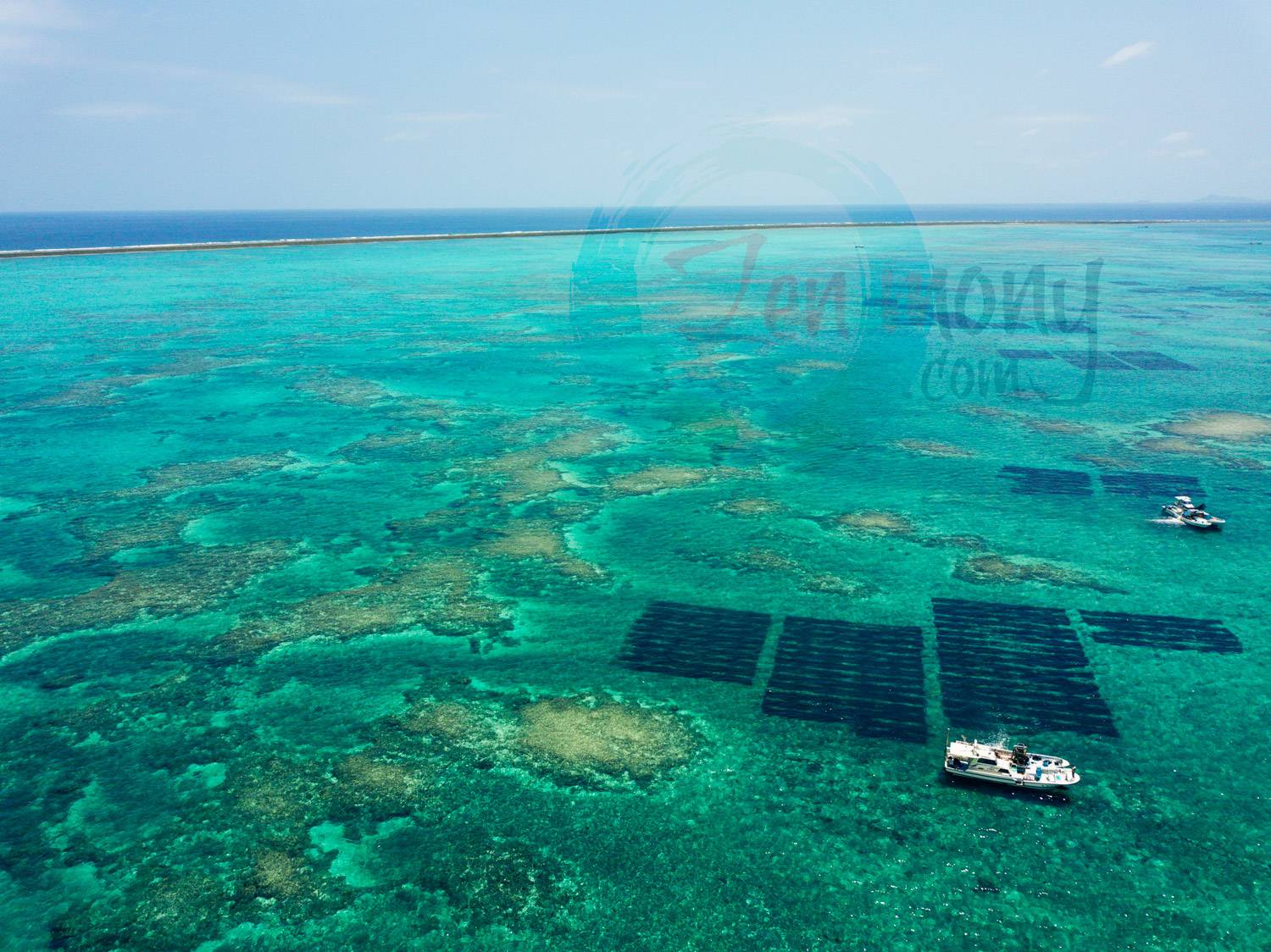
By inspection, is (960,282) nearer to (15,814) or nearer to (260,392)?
(260,392)

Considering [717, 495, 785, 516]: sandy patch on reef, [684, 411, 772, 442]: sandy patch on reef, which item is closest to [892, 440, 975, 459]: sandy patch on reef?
[684, 411, 772, 442]: sandy patch on reef

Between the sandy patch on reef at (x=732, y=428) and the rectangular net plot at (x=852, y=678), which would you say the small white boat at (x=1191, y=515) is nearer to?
the rectangular net plot at (x=852, y=678)

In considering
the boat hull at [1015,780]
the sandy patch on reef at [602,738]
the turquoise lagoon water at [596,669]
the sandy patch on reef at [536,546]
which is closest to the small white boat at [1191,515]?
the turquoise lagoon water at [596,669]

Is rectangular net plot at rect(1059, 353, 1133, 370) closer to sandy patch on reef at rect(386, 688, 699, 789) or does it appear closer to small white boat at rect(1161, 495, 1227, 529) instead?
small white boat at rect(1161, 495, 1227, 529)

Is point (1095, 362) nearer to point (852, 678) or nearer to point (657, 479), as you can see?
point (657, 479)

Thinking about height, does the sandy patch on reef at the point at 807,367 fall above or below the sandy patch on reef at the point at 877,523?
above

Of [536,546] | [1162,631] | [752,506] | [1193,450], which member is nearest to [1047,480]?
[1193,450]

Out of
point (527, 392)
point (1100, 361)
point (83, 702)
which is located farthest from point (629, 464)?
point (1100, 361)
